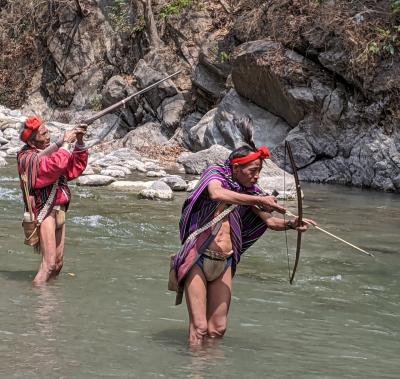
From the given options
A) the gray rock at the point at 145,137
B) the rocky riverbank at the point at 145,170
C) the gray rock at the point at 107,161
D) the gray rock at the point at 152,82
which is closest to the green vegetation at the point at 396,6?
the rocky riverbank at the point at 145,170

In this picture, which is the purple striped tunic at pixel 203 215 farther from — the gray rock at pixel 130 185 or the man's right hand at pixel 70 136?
the gray rock at pixel 130 185

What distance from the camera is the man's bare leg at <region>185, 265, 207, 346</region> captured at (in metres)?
5.09

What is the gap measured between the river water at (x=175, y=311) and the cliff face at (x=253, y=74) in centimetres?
636

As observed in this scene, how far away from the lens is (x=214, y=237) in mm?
5211

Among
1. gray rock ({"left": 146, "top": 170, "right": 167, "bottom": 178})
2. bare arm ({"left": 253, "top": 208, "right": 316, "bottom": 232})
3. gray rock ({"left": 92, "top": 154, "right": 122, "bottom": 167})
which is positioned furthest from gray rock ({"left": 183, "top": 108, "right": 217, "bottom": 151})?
bare arm ({"left": 253, "top": 208, "right": 316, "bottom": 232})

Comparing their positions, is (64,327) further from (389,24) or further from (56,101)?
(56,101)

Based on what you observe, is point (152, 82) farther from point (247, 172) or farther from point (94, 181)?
point (247, 172)

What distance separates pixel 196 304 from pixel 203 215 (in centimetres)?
61

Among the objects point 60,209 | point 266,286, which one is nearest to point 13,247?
point 60,209

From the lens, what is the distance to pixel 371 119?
17359 millimetres

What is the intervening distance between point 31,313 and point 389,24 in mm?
13836

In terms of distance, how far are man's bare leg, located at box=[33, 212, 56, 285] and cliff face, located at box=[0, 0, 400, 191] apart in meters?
10.7

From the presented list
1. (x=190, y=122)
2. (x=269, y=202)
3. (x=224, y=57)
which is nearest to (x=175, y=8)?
(x=224, y=57)

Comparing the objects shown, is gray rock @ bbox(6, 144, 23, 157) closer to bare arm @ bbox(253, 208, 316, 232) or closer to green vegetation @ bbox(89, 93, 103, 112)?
green vegetation @ bbox(89, 93, 103, 112)
